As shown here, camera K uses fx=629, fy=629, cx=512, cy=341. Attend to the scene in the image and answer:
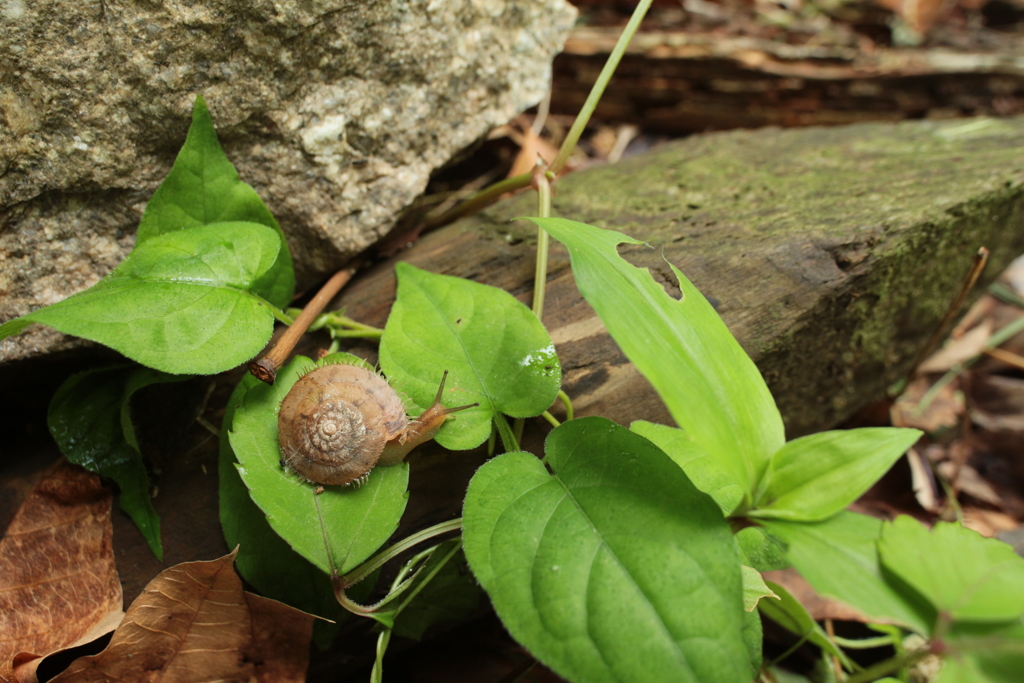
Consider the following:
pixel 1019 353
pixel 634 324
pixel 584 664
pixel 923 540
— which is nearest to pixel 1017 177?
pixel 1019 353

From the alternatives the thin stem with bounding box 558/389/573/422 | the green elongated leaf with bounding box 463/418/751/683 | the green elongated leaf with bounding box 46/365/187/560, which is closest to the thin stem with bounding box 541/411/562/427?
the thin stem with bounding box 558/389/573/422

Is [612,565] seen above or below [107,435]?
above

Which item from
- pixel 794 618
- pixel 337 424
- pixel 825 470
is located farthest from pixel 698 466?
pixel 337 424

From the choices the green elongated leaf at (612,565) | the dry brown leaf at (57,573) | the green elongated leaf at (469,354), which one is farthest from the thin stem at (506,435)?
the dry brown leaf at (57,573)

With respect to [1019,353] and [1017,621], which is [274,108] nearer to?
[1017,621]

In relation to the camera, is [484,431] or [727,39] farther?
[727,39]

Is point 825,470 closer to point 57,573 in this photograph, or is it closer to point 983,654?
point 983,654
